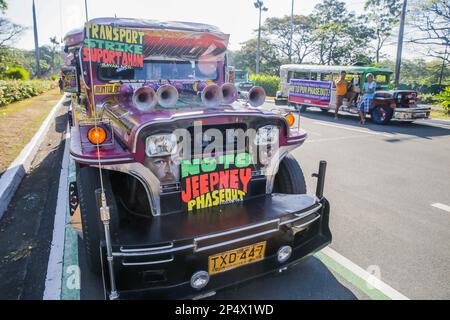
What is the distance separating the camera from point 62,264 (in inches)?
128

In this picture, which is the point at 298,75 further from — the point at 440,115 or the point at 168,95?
the point at 168,95

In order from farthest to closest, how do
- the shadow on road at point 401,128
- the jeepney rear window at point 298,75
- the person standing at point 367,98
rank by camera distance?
the jeepney rear window at point 298,75 → the person standing at point 367,98 → the shadow on road at point 401,128

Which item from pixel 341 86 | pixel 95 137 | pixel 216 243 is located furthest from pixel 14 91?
pixel 216 243

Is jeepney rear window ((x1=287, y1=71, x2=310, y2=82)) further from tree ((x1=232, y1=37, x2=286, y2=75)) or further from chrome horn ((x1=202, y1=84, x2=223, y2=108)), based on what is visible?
tree ((x1=232, y1=37, x2=286, y2=75))

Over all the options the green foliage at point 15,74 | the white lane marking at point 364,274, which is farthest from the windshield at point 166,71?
the green foliage at point 15,74

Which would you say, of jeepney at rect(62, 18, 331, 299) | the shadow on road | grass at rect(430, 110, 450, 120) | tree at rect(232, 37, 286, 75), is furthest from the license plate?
tree at rect(232, 37, 286, 75)

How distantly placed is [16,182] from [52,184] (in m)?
0.51

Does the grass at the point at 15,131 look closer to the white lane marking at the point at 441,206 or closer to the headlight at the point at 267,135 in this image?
the headlight at the point at 267,135

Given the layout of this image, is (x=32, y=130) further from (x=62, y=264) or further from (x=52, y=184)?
(x=62, y=264)

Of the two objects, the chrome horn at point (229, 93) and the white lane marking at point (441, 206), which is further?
the white lane marking at point (441, 206)

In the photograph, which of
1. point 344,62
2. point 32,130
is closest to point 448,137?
point 32,130

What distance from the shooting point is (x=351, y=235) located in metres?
3.86

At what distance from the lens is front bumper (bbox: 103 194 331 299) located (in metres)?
2.26

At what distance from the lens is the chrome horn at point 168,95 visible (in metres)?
3.24
